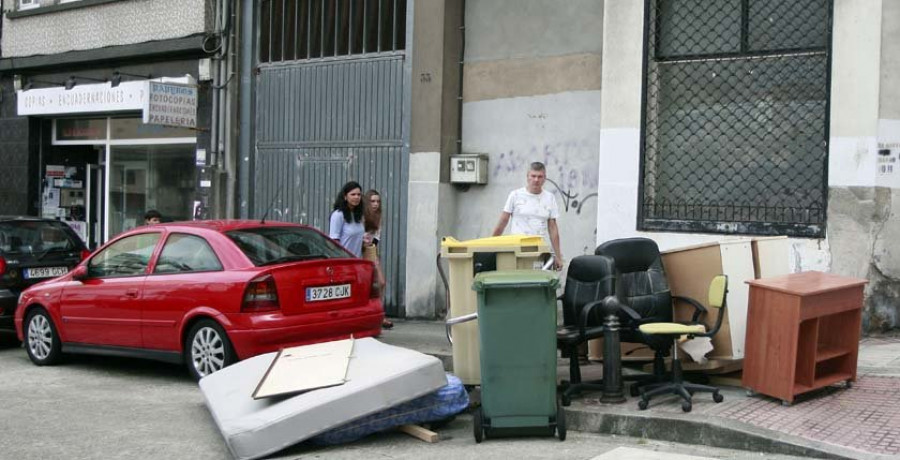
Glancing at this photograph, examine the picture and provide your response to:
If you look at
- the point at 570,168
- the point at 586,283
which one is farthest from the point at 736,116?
the point at 586,283

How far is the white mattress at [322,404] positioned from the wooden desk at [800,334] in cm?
234

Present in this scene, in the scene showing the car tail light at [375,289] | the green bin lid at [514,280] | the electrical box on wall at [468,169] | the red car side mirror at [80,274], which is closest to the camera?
the green bin lid at [514,280]

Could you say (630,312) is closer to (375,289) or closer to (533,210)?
(533,210)

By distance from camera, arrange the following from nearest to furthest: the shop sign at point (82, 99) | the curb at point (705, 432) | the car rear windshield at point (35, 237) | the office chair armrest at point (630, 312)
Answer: the curb at point (705, 432) < the office chair armrest at point (630, 312) < the car rear windshield at point (35, 237) < the shop sign at point (82, 99)

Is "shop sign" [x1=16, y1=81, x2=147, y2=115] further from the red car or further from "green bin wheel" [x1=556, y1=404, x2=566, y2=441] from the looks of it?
"green bin wheel" [x1=556, y1=404, x2=566, y2=441]

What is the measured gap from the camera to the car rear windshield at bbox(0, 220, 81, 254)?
1073cm

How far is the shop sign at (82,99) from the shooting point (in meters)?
15.9

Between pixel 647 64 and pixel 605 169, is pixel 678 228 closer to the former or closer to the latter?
pixel 605 169

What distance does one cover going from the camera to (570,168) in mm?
11328

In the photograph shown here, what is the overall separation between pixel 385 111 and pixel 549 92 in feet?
8.14

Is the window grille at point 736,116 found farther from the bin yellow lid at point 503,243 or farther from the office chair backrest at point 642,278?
the bin yellow lid at point 503,243

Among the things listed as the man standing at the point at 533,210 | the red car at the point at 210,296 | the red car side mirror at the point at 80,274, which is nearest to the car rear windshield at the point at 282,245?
the red car at the point at 210,296

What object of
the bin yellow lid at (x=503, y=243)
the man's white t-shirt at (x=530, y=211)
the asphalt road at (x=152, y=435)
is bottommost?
the asphalt road at (x=152, y=435)

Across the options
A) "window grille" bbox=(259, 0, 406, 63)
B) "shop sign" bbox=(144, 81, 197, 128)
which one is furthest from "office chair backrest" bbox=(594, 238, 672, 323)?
"shop sign" bbox=(144, 81, 197, 128)
